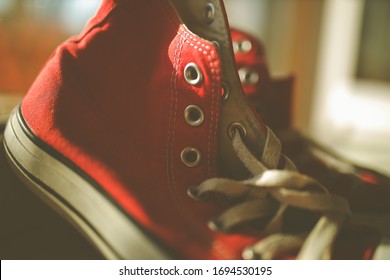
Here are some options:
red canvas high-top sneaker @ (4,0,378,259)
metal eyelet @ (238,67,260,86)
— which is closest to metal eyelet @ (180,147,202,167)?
red canvas high-top sneaker @ (4,0,378,259)

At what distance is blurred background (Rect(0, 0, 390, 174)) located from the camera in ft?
5.13

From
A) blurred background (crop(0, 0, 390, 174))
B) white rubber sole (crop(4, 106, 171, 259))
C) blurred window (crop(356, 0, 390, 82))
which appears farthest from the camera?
blurred window (crop(356, 0, 390, 82))

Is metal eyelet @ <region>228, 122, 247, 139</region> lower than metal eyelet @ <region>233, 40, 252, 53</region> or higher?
lower

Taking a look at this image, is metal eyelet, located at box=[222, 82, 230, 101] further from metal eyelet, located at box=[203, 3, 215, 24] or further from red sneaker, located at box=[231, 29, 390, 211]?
red sneaker, located at box=[231, 29, 390, 211]

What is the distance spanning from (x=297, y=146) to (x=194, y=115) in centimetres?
33

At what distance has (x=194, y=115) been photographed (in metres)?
0.46

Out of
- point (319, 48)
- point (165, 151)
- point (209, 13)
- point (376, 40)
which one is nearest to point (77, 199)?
point (165, 151)

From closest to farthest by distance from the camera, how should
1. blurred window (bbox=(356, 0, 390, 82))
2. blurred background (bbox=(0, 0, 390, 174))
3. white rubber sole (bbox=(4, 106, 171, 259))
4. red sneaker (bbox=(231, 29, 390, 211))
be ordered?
white rubber sole (bbox=(4, 106, 171, 259)) → red sneaker (bbox=(231, 29, 390, 211)) → blurred background (bbox=(0, 0, 390, 174)) → blurred window (bbox=(356, 0, 390, 82))

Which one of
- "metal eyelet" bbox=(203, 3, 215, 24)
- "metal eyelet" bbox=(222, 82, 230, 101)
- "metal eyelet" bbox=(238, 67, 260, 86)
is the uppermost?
"metal eyelet" bbox=(203, 3, 215, 24)

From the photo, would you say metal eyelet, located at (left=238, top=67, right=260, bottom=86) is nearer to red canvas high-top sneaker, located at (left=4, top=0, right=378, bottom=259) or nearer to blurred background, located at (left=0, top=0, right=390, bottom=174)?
red canvas high-top sneaker, located at (left=4, top=0, right=378, bottom=259)

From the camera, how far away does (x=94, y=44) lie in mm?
492

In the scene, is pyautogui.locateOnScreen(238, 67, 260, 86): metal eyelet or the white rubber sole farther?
pyautogui.locateOnScreen(238, 67, 260, 86): metal eyelet
